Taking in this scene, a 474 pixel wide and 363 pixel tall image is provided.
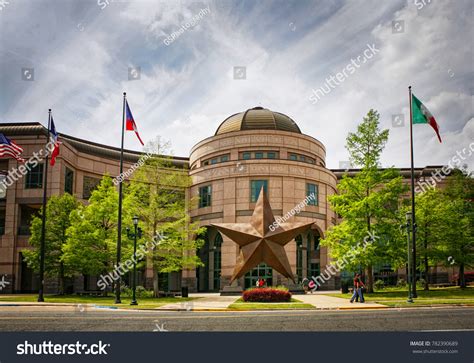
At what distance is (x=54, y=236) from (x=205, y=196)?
63.0 feet

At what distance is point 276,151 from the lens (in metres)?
55.5

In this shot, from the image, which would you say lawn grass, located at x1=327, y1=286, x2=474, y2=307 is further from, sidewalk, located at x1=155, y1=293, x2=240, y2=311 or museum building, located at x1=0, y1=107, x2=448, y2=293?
museum building, located at x1=0, y1=107, x2=448, y2=293

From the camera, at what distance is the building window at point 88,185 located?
54.6 meters

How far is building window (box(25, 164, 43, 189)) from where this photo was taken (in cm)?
4881

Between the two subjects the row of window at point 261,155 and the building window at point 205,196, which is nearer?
the building window at point 205,196

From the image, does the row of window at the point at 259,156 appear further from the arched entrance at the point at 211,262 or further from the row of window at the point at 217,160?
the arched entrance at the point at 211,262

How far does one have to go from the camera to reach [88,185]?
55.6 meters

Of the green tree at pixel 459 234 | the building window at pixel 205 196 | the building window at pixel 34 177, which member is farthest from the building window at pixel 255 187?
the building window at pixel 34 177

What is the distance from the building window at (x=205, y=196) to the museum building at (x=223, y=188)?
0.39 feet

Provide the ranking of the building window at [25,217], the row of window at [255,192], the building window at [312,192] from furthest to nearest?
the building window at [312,192]
the row of window at [255,192]
the building window at [25,217]

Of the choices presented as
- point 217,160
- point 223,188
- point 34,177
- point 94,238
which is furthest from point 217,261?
point 34,177

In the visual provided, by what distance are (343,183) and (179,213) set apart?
44.3ft
